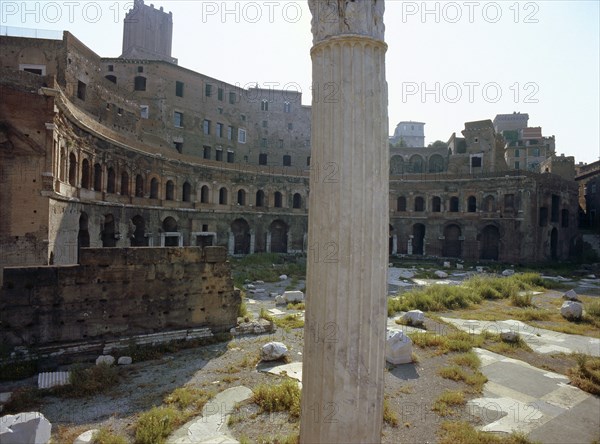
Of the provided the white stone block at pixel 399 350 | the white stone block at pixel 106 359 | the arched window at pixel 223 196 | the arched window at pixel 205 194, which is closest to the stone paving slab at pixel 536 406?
the white stone block at pixel 399 350

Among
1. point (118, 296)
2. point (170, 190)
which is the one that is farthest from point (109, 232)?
point (118, 296)

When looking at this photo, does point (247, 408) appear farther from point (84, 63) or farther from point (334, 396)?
point (84, 63)

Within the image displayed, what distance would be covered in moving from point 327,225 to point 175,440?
4138mm

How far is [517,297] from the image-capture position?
45.2ft

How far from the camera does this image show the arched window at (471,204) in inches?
1204

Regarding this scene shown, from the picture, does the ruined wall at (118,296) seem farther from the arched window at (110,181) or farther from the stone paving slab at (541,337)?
the arched window at (110,181)

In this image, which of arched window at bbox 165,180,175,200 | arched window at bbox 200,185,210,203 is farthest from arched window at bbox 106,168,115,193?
arched window at bbox 200,185,210,203

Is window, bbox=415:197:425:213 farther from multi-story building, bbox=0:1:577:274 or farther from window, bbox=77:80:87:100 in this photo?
window, bbox=77:80:87:100

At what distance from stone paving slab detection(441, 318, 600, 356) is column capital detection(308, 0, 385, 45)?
29.6 feet

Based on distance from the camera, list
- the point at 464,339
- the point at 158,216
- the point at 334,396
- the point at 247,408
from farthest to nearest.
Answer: the point at 158,216 < the point at 464,339 < the point at 247,408 < the point at 334,396

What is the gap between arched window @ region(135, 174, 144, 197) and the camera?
73.3 feet

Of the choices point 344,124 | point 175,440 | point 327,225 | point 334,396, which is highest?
point 344,124

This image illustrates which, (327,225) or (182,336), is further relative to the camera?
(182,336)

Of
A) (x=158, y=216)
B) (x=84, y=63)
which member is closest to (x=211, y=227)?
(x=158, y=216)
